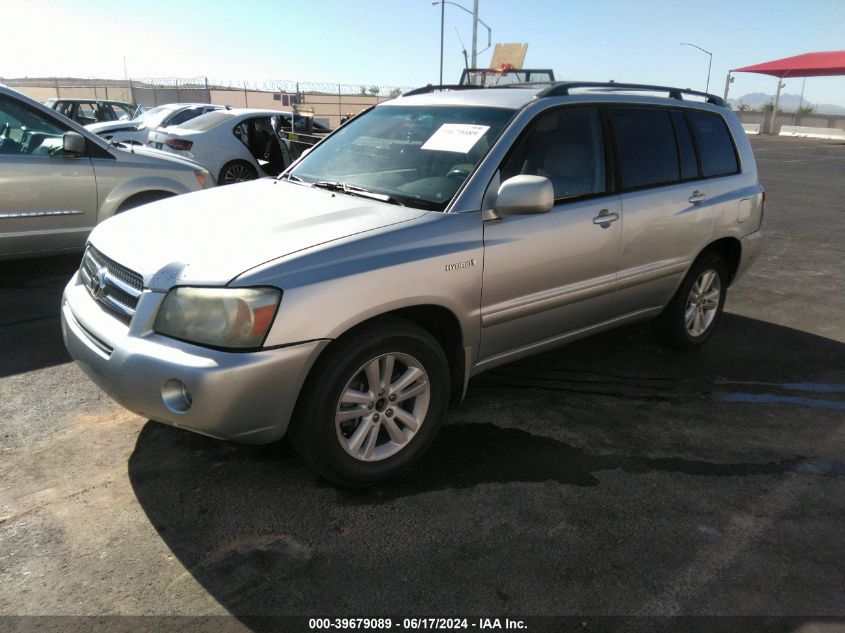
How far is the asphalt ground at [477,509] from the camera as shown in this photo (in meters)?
2.45

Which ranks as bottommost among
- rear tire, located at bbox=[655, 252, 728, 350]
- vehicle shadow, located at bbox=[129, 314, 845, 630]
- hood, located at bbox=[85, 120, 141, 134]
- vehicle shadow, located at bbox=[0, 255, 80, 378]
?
vehicle shadow, located at bbox=[129, 314, 845, 630]

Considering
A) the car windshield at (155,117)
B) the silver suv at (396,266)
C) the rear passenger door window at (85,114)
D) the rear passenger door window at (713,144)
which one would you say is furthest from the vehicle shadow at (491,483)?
the rear passenger door window at (85,114)

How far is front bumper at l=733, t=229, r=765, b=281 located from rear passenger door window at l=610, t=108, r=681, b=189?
1.04 metres

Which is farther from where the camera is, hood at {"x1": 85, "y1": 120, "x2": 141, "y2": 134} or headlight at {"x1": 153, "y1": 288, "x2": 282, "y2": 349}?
hood at {"x1": 85, "y1": 120, "x2": 141, "y2": 134}

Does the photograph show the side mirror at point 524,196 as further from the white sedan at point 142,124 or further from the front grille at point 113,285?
the white sedan at point 142,124

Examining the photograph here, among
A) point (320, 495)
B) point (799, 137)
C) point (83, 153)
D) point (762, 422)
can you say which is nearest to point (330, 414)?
point (320, 495)

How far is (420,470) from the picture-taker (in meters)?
3.27

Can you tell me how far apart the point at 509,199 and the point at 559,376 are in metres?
1.69

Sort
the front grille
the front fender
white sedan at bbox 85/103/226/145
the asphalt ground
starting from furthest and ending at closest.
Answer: white sedan at bbox 85/103/226/145 < the front fender < the front grille < the asphalt ground

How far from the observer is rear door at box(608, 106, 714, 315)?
4.12 m

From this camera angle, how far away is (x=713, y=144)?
4879 millimetres

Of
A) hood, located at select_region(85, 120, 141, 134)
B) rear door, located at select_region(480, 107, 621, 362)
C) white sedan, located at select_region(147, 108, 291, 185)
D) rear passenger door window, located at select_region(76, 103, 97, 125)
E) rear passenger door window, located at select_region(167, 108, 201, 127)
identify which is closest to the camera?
rear door, located at select_region(480, 107, 621, 362)

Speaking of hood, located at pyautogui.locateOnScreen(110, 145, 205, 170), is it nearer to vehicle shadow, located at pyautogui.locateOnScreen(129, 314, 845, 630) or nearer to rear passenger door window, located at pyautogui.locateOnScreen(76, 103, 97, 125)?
vehicle shadow, located at pyautogui.locateOnScreen(129, 314, 845, 630)

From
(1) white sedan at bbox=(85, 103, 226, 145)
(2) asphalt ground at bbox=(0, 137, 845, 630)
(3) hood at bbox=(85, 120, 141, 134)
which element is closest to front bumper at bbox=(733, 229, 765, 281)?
(2) asphalt ground at bbox=(0, 137, 845, 630)
